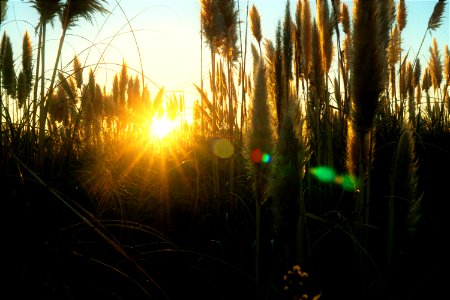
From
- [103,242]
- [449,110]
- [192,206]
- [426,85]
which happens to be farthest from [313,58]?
[426,85]

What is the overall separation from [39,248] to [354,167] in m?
1.39

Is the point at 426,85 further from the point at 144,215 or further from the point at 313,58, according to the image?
the point at 144,215

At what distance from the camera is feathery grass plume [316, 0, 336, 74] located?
2445 millimetres

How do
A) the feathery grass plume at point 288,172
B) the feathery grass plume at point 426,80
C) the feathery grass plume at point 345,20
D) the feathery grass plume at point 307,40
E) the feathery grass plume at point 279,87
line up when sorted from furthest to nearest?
the feathery grass plume at point 426,80 < the feathery grass plume at point 345,20 < the feathery grass plume at point 307,40 < the feathery grass plume at point 279,87 < the feathery grass plume at point 288,172

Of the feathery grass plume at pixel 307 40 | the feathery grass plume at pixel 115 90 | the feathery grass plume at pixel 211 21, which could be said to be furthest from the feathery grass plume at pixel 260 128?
the feathery grass plume at pixel 115 90

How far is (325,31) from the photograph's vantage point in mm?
2432

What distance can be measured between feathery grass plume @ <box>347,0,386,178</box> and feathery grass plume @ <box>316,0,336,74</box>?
3.31 feet

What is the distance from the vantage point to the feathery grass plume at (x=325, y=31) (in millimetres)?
2445

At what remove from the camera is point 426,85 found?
7508mm

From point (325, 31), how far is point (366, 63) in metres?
1.13

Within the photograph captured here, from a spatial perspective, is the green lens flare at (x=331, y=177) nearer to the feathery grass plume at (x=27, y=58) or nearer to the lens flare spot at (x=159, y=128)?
the lens flare spot at (x=159, y=128)

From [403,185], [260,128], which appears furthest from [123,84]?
[403,185]

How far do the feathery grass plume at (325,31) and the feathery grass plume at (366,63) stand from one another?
101 cm

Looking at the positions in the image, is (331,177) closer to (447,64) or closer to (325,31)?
(325,31)
